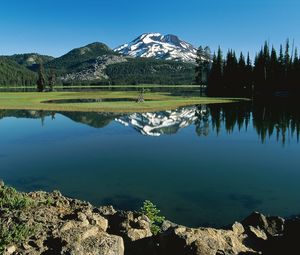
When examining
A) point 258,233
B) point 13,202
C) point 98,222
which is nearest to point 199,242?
point 258,233

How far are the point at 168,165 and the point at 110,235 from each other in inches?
712

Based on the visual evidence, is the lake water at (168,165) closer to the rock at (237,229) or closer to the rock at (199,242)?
the rock at (237,229)

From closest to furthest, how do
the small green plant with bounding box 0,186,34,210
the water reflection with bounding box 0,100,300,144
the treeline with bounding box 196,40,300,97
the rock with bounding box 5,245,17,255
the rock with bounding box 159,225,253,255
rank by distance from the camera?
1. the rock with bounding box 5,245,17,255
2. the rock with bounding box 159,225,253,255
3. the small green plant with bounding box 0,186,34,210
4. the water reflection with bounding box 0,100,300,144
5. the treeline with bounding box 196,40,300,97

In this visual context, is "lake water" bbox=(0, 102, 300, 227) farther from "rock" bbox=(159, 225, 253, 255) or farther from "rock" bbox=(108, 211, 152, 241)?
"rock" bbox=(159, 225, 253, 255)

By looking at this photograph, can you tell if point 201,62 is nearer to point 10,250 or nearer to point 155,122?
point 155,122

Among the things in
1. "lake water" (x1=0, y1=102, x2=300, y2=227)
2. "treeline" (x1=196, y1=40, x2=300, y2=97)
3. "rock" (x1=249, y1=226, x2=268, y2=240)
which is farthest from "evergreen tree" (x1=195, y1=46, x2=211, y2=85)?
"rock" (x1=249, y1=226, x2=268, y2=240)

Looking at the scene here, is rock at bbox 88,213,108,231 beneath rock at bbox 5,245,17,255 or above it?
beneath

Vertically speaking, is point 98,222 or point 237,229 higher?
point 98,222

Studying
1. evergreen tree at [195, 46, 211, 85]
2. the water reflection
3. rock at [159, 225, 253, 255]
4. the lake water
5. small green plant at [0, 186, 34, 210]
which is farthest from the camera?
evergreen tree at [195, 46, 211, 85]

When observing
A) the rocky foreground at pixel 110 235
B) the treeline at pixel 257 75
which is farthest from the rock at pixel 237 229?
the treeline at pixel 257 75

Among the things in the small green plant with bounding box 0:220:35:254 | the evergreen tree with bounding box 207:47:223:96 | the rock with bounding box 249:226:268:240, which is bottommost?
the rock with bounding box 249:226:268:240

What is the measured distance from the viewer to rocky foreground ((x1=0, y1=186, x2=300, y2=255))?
11.1m

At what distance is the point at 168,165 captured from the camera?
29734 mm

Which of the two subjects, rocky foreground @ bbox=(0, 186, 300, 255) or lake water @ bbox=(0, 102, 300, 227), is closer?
rocky foreground @ bbox=(0, 186, 300, 255)
